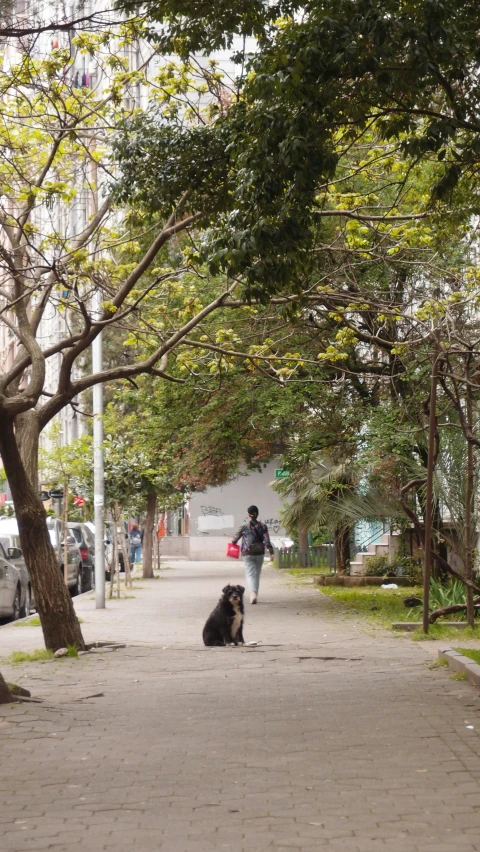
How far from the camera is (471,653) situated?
37.8 ft

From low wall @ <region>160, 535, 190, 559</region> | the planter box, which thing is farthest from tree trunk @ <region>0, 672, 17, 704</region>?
low wall @ <region>160, 535, 190, 559</region>

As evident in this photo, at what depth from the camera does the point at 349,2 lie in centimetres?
821

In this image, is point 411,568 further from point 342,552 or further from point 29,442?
point 29,442

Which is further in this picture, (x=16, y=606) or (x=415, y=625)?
(x=16, y=606)

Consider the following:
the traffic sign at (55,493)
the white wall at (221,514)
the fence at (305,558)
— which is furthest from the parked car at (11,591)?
the white wall at (221,514)

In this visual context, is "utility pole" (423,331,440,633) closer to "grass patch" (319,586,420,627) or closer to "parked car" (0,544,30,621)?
"grass patch" (319,586,420,627)

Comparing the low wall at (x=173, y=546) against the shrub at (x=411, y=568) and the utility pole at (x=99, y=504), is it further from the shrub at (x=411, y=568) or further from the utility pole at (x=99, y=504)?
the utility pole at (x=99, y=504)

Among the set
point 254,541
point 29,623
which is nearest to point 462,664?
point 254,541

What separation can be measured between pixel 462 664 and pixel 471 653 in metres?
0.82

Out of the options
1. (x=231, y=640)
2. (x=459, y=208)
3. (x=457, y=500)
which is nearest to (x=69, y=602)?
(x=231, y=640)

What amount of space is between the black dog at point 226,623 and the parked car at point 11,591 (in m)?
5.78

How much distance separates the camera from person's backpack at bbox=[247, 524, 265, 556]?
20094mm

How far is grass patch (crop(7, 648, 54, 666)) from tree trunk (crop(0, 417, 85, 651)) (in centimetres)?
14

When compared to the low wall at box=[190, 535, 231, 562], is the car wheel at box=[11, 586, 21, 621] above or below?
below
